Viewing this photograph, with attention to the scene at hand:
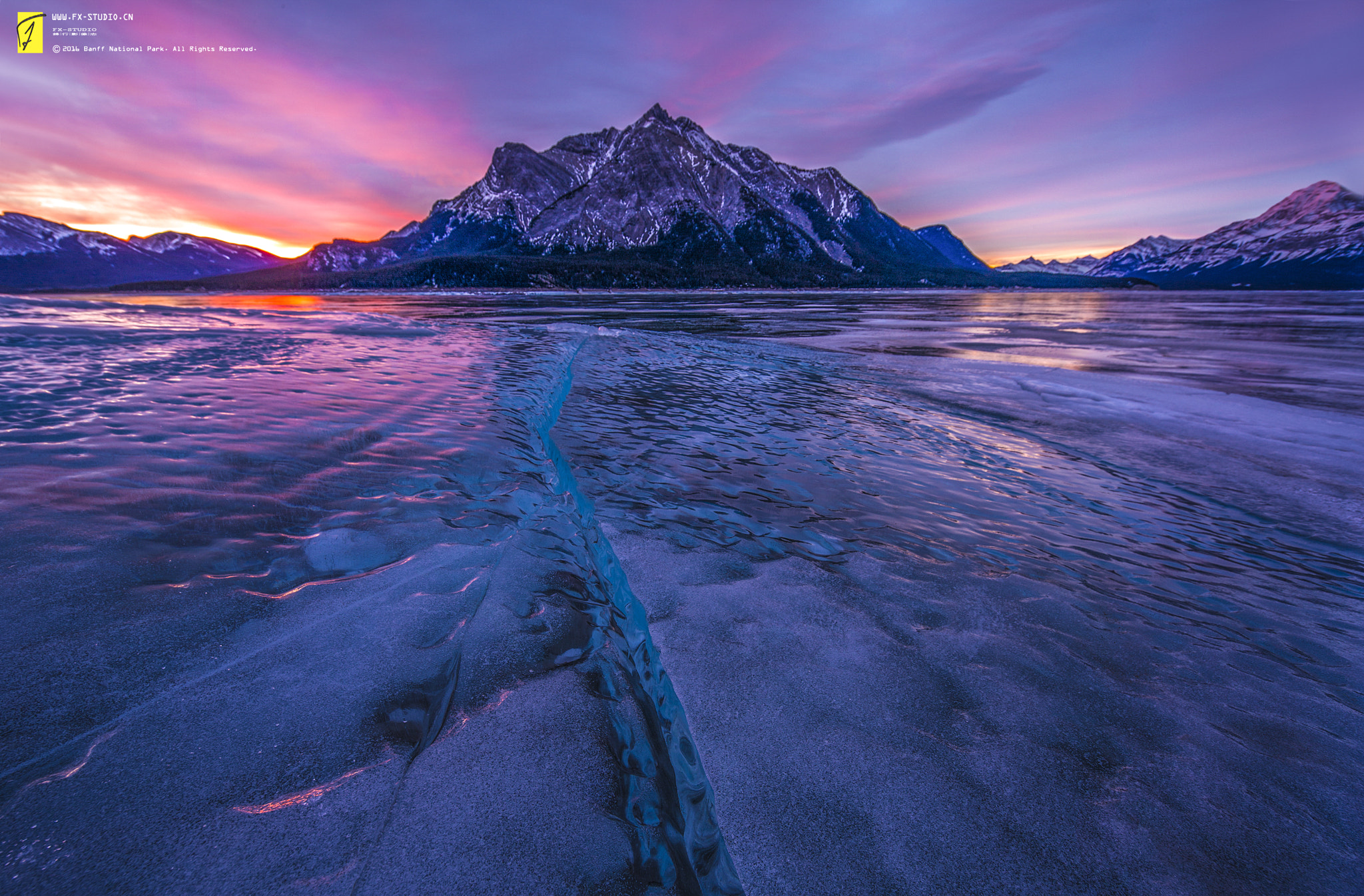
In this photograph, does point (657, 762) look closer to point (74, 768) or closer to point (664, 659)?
point (664, 659)

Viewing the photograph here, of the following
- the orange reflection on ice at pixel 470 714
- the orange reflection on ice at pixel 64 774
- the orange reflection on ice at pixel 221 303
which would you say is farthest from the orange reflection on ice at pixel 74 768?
the orange reflection on ice at pixel 221 303

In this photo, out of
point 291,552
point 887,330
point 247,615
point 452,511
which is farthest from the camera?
point 887,330

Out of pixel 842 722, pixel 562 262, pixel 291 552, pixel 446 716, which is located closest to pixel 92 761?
pixel 446 716

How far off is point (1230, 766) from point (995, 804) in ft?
4.09

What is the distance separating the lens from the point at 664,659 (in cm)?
298

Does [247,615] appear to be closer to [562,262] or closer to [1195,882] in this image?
[1195,882]

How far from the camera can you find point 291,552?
12.1ft

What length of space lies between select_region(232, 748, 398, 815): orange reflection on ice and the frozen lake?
0.02m

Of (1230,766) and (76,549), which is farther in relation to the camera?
(76,549)

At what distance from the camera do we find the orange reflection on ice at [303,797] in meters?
1.90

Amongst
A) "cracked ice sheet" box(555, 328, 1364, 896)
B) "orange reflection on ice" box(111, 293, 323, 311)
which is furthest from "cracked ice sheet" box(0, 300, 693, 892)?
"orange reflection on ice" box(111, 293, 323, 311)

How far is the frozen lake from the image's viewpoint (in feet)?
6.29

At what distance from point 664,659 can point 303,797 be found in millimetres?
1731

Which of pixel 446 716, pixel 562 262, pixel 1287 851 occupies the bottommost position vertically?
pixel 1287 851
